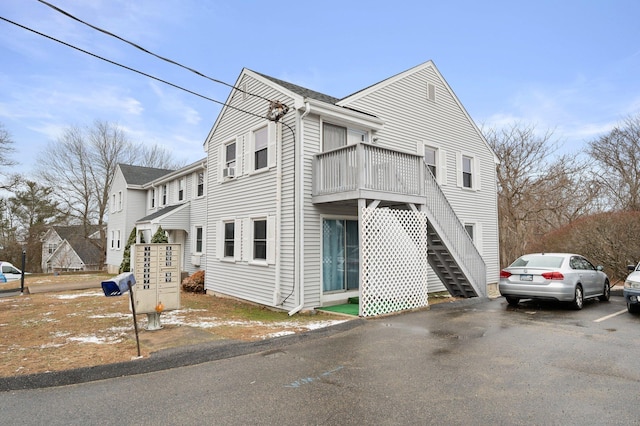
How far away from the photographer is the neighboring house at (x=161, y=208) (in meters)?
16.9

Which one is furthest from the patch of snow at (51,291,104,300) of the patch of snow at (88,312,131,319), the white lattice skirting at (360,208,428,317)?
the white lattice skirting at (360,208,428,317)

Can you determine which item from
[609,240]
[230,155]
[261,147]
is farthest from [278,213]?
[609,240]

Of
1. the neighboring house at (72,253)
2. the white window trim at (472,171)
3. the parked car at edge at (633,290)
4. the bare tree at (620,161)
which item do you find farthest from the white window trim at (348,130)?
the neighboring house at (72,253)

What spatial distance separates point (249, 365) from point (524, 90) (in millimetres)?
21241

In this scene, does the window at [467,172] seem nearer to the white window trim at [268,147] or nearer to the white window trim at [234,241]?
the white window trim at [268,147]

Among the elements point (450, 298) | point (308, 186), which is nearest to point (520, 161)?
point (450, 298)

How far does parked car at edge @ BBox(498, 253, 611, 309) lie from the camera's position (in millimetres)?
9016

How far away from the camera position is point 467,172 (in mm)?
15164

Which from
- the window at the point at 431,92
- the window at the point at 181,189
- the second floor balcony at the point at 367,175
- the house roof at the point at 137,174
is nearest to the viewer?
the second floor balcony at the point at 367,175

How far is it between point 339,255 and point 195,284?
6958 mm

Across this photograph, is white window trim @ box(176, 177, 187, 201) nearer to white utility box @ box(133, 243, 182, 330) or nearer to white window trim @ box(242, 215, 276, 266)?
white window trim @ box(242, 215, 276, 266)

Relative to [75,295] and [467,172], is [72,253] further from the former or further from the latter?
[467,172]

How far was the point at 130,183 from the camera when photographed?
23.6m

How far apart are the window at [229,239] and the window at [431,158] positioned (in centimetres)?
743
